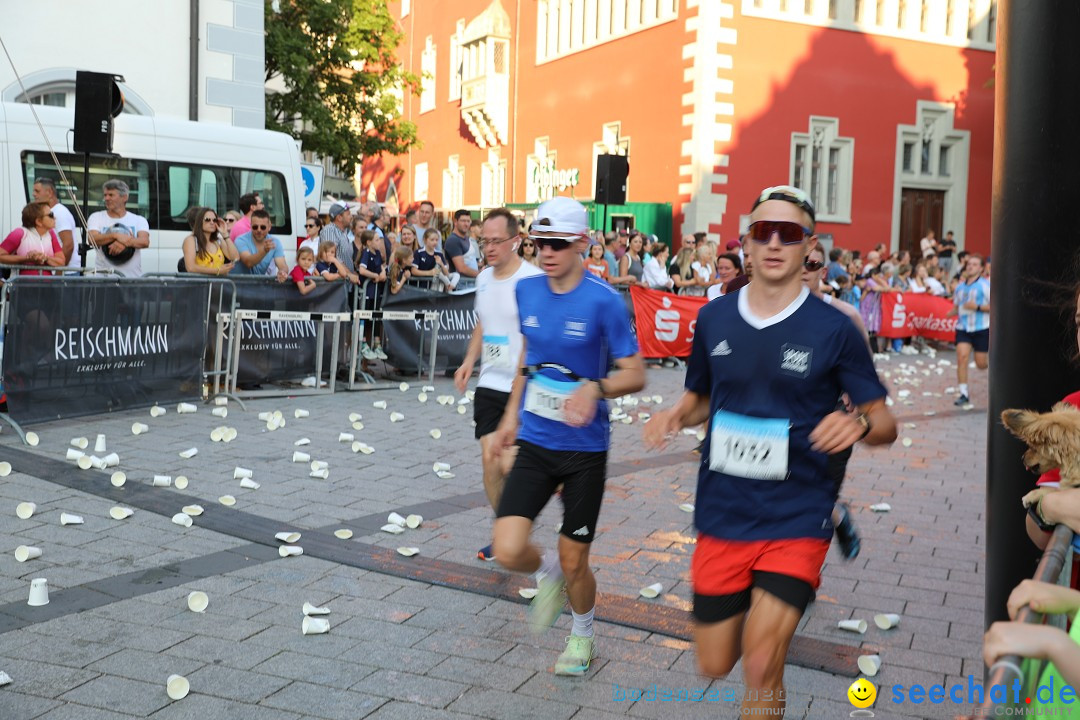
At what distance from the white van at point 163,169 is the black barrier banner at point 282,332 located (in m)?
2.72

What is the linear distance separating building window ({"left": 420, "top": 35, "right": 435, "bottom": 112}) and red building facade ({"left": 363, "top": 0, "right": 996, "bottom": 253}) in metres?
9.11

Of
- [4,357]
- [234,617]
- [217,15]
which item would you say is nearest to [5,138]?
[4,357]

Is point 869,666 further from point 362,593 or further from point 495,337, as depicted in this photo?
point 495,337

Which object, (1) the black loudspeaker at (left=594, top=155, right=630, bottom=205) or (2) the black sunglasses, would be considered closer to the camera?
(2) the black sunglasses

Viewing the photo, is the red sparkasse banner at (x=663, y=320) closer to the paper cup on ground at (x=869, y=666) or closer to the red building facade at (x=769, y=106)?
the paper cup on ground at (x=869, y=666)

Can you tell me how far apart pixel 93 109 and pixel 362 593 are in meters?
8.56

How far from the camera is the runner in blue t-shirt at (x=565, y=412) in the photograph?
4.59 meters

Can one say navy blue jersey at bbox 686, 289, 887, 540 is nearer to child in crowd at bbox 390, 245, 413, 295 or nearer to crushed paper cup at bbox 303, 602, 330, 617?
crushed paper cup at bbox 303, 602, 330, 617

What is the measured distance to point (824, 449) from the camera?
129 inches

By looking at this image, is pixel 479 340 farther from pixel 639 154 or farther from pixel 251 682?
pixel 639 154

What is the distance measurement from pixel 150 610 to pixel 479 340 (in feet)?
7.19

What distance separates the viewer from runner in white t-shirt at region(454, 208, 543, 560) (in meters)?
5.86

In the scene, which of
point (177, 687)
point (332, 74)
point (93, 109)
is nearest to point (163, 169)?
point (93, 109)

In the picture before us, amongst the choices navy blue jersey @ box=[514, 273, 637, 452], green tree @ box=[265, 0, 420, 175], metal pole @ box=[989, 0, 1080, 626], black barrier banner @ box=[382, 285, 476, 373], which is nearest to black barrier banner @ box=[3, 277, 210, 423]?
black barrier banner @ box=[382, 285, 476, 373]
